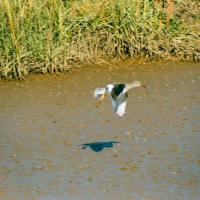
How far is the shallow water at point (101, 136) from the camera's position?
18.7 ft

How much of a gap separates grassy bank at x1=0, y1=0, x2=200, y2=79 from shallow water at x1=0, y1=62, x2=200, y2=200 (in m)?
0.22

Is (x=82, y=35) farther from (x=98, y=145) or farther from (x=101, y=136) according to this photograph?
(x=98, y=145)

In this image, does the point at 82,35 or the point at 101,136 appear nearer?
the point at 101,136

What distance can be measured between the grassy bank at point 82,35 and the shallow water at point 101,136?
216 millimetres

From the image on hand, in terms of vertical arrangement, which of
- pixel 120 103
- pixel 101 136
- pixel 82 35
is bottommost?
pixel 101 136

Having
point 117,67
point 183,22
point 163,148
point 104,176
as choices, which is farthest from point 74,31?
point 104,176

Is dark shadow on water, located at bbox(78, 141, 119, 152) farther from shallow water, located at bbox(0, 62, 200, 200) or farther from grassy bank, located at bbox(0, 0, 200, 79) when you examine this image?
grassy bank, located at bbox(0, 0, 200, 79)

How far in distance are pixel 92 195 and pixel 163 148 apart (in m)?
1.41

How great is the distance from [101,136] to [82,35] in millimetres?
3138

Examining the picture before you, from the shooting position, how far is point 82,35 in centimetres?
1000

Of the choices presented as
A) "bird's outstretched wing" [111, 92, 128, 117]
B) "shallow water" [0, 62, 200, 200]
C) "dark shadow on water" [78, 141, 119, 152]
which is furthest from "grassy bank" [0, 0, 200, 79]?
"bird's outstretched wing" [111, 92, 128, 117]

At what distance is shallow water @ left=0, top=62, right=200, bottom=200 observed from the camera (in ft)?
18.7

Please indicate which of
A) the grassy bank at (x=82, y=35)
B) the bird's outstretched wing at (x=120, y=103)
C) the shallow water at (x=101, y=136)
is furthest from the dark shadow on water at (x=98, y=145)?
the grassy bank at (x=82, y=35)

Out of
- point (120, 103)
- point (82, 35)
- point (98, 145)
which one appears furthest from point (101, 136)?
point (82, 35)
